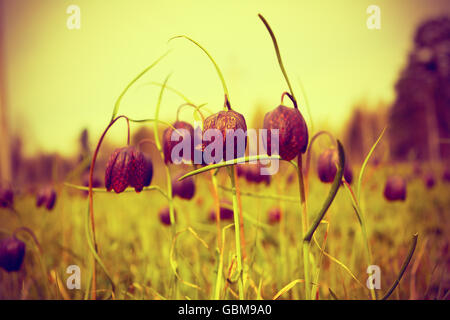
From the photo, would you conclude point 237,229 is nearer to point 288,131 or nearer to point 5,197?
point 288,131

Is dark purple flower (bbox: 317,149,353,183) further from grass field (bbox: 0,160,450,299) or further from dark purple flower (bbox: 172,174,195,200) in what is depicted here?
dark purple flower (bbox: 172,174,195,200)

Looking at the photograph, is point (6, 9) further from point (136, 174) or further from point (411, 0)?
point (411, 0)

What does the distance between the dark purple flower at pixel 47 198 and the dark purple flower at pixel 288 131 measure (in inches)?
29.4

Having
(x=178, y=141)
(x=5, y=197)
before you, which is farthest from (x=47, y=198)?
(x=178, y=141)

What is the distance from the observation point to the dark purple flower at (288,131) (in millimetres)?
429

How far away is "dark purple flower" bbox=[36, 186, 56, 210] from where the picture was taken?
2.86ft

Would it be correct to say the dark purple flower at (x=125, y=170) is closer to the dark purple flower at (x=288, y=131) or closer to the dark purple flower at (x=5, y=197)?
the dark purple flower at (x=288, y=131)

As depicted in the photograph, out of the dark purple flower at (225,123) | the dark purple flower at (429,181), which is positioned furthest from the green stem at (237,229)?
the dark purple flower at (429,181)

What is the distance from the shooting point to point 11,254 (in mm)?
732

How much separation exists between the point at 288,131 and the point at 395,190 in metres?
0.67

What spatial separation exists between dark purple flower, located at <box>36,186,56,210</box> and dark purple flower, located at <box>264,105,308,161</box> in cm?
75
